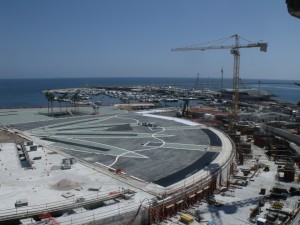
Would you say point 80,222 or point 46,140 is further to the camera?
point 46,140

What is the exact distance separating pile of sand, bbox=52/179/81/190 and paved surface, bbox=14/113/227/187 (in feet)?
33.2

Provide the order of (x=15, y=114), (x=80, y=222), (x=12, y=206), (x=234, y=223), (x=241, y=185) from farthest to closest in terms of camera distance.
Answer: (x=15, y=114), (x=241, y=185), (x=234, y=223), (x=12, y=206), (x=80, y=222)

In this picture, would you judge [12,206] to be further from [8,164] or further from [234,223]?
[234,223]

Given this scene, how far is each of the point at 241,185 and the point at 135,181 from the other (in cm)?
1870

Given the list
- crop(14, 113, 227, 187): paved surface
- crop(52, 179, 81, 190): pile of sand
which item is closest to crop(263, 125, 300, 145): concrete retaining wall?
crop(14, 113, 227, 187): paved surface

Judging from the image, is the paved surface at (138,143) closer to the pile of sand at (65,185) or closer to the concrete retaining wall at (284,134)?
the pile of sand at (65,185)

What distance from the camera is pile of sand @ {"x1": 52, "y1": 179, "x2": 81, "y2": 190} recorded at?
157 ft

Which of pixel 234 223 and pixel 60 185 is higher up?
pixel 60 185

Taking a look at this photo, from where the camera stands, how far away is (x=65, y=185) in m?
48.3

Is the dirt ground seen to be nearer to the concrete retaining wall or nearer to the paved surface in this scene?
the paved surface

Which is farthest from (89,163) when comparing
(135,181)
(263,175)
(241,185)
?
(263,175)

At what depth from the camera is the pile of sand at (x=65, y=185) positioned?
47906mm

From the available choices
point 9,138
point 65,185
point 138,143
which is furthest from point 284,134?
point 65,185

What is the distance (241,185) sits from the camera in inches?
2303
